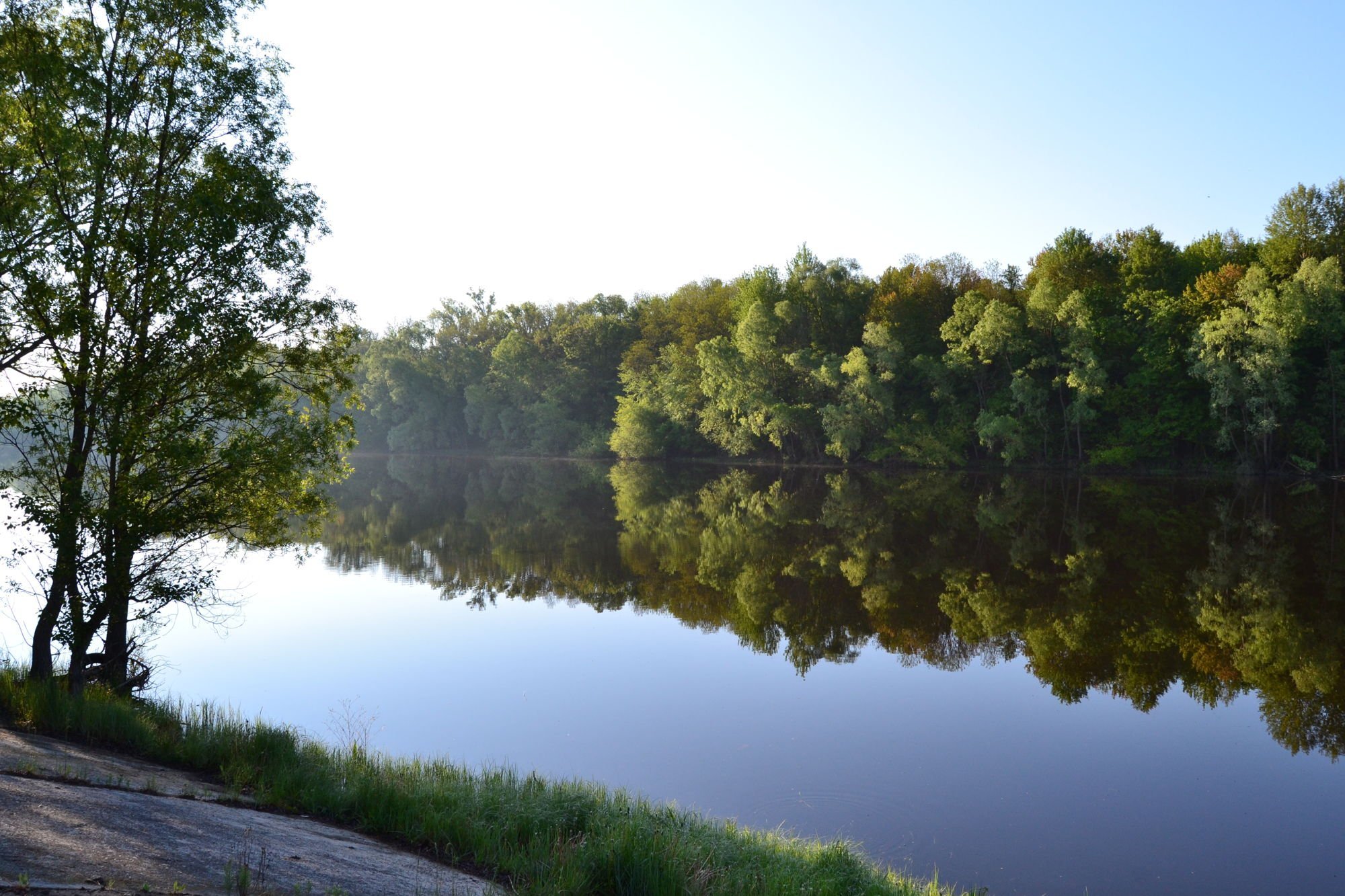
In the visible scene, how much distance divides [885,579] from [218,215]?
19.4 meters

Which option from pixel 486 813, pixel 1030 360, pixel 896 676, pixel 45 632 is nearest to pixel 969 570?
pixel 896 676

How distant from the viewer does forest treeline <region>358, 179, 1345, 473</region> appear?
52.3 metres

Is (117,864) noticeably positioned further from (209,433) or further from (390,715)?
(390,715)

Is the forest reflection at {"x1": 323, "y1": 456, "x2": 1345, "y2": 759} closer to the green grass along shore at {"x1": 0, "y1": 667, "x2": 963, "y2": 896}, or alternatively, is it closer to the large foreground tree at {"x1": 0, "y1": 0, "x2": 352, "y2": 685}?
the green grass along shore at {"x1": 0, "y1": 667, "x2": 963, "y2": 896}

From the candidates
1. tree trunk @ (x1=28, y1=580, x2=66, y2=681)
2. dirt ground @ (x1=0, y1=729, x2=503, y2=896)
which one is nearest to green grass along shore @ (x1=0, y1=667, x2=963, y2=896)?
tree trunk @ (x1=28, y1=580, x2=66, y2=681)

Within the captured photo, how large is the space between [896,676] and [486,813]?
397 inches

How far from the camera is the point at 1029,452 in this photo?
63.3m

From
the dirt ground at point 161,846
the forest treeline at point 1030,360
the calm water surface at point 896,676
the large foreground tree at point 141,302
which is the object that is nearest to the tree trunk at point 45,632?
the large foreground tree at point 141,302

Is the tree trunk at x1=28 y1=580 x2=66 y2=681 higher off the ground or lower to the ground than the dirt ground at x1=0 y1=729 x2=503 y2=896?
higher

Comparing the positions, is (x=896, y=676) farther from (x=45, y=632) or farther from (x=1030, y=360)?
(x=1030, y=360)

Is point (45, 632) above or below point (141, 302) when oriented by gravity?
below

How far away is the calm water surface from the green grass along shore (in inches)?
73.1

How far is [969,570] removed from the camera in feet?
86.2

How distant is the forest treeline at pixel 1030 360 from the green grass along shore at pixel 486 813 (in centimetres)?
5340
